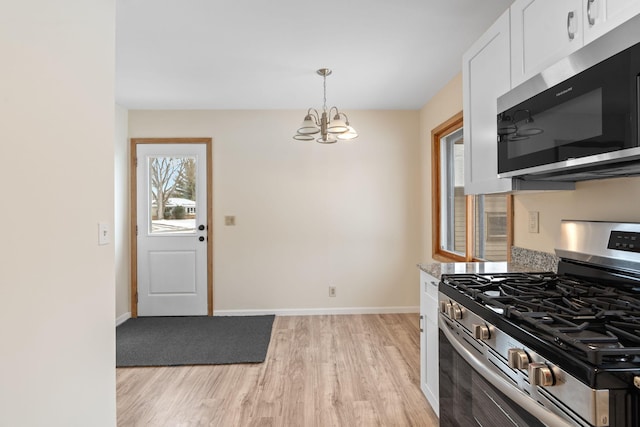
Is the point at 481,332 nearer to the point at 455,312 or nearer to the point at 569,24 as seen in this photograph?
the point at 455,312

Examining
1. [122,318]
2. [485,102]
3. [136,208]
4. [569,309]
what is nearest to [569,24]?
[485,102]

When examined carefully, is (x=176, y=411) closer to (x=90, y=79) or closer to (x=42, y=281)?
(x=42, y=281)

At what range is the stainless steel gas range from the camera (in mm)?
762

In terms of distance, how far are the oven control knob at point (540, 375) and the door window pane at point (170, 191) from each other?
387 centimetres

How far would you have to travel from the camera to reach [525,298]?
4.22 ft

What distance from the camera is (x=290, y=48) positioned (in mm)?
2645

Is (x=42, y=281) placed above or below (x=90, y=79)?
below

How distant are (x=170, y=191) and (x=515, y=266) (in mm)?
3553

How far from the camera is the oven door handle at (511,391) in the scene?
86 centimetres

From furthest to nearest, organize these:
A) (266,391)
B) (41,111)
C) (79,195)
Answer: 1. (266,391)
2. (79,195)
3. (41,111)

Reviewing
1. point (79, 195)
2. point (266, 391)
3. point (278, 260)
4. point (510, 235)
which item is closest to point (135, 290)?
point (278, 260)

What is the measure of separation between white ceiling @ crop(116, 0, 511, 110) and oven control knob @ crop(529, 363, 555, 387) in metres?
1.95

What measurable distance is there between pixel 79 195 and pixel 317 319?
118 inches

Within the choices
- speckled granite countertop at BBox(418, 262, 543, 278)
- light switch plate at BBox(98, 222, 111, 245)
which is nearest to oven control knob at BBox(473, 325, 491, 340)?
speckled granite countertop at BBox(418, 262, 543, 278)
